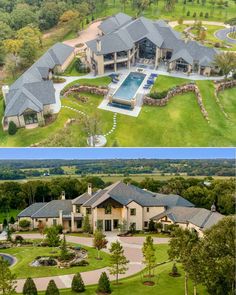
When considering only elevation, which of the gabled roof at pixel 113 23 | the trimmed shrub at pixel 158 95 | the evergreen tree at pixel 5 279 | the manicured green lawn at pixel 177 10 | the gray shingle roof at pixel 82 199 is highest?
the manicured green lawn at pixel 177 10

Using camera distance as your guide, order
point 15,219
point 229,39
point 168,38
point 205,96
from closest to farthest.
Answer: point 15,219 < point 205,96 < point 168,38 < point 229,39

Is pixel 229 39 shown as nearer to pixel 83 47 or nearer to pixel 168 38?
pixel 168 38

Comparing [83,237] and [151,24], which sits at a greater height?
[151,24]

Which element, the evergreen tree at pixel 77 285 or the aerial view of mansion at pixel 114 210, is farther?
the aerial view of mansion at pixel 114 210

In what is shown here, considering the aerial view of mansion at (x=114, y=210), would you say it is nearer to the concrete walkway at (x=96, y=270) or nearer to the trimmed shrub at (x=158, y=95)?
the concrete walkway at (x=96, y=270)

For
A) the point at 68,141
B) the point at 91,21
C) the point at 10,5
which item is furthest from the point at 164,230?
the point at 10,5

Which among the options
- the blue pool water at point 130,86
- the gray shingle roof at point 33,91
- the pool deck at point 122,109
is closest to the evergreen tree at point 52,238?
the gray shingle roof at point 33,91
